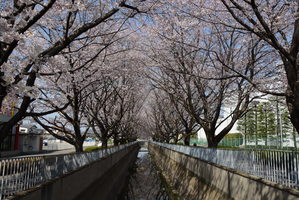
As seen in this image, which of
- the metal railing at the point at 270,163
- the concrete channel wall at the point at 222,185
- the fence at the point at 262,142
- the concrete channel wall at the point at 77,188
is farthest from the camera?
the fence at the point at 262,142

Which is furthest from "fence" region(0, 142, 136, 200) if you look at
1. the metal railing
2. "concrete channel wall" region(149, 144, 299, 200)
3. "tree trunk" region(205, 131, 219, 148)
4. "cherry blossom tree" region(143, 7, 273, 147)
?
"tree trunk" region(205, 131, 219, 148)

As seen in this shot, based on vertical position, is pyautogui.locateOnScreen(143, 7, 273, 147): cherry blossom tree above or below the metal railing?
above

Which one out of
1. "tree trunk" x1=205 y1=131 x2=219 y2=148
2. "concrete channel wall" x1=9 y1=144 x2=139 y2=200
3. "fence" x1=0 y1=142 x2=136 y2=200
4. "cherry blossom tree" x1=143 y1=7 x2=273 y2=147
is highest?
"cherry blossom tree" x1=143 y1=7 x2=273 y2=147

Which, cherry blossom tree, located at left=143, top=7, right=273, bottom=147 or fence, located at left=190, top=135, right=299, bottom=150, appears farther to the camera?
fence, located at left=190, top=135, right=299, bottom=150

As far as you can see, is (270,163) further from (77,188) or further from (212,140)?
(212,140)

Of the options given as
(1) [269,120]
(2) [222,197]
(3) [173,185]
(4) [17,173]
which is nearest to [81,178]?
(4) [17,173]

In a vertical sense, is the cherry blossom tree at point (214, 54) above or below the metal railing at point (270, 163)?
above

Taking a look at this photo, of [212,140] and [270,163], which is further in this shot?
[212,140]

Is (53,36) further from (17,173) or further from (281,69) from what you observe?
(281,69)

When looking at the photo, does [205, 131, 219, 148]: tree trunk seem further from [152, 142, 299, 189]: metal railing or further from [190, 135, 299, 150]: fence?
[190, 135, 299, 150]: fence

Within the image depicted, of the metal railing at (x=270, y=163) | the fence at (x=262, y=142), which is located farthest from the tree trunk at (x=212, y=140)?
the fence at (x=262, y=142)

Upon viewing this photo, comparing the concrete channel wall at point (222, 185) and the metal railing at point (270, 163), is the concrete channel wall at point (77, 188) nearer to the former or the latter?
the concrete channel wall at point (222, 185)

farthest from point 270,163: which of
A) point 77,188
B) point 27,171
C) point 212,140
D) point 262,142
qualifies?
point 262,142

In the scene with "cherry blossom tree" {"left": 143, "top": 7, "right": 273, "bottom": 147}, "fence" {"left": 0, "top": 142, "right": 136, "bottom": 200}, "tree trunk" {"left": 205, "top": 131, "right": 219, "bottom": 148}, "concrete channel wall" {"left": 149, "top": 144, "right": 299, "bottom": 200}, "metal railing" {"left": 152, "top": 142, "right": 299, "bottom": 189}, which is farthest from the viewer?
"tree trunk" {"left": 205, "top": 131, "right": 219, "bottom": 148}
